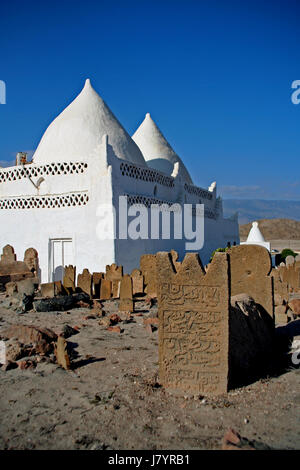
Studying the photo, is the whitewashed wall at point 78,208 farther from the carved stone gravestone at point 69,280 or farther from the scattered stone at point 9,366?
the scattered stone at point 9,366

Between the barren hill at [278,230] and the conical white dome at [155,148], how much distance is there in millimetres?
41832

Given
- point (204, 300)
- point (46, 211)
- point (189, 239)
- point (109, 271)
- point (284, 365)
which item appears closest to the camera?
point (204, 300)

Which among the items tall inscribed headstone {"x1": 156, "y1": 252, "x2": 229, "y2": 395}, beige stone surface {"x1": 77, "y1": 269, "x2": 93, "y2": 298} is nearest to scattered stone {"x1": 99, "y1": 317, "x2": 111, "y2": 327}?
beige stone surface {"x1": 77, "y1": 269, "x2": 93, "y2": 298}

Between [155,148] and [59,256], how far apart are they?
867 cm

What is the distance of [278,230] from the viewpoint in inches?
2527

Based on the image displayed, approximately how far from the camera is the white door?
1273cm

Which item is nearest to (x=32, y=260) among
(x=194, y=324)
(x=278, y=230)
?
(x=194, y=324)

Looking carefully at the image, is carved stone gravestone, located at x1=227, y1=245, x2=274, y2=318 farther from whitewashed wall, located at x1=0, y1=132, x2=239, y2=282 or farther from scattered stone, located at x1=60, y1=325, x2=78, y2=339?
whitewashed wall, located at x1=0, y1=132, x2=239, y2=282

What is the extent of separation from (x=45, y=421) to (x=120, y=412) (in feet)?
2.25

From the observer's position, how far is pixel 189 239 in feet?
58.3

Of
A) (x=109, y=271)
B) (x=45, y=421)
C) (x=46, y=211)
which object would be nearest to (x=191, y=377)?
(x=45, y=421)

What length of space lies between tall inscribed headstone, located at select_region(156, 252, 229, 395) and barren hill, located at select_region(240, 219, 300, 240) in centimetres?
5693
